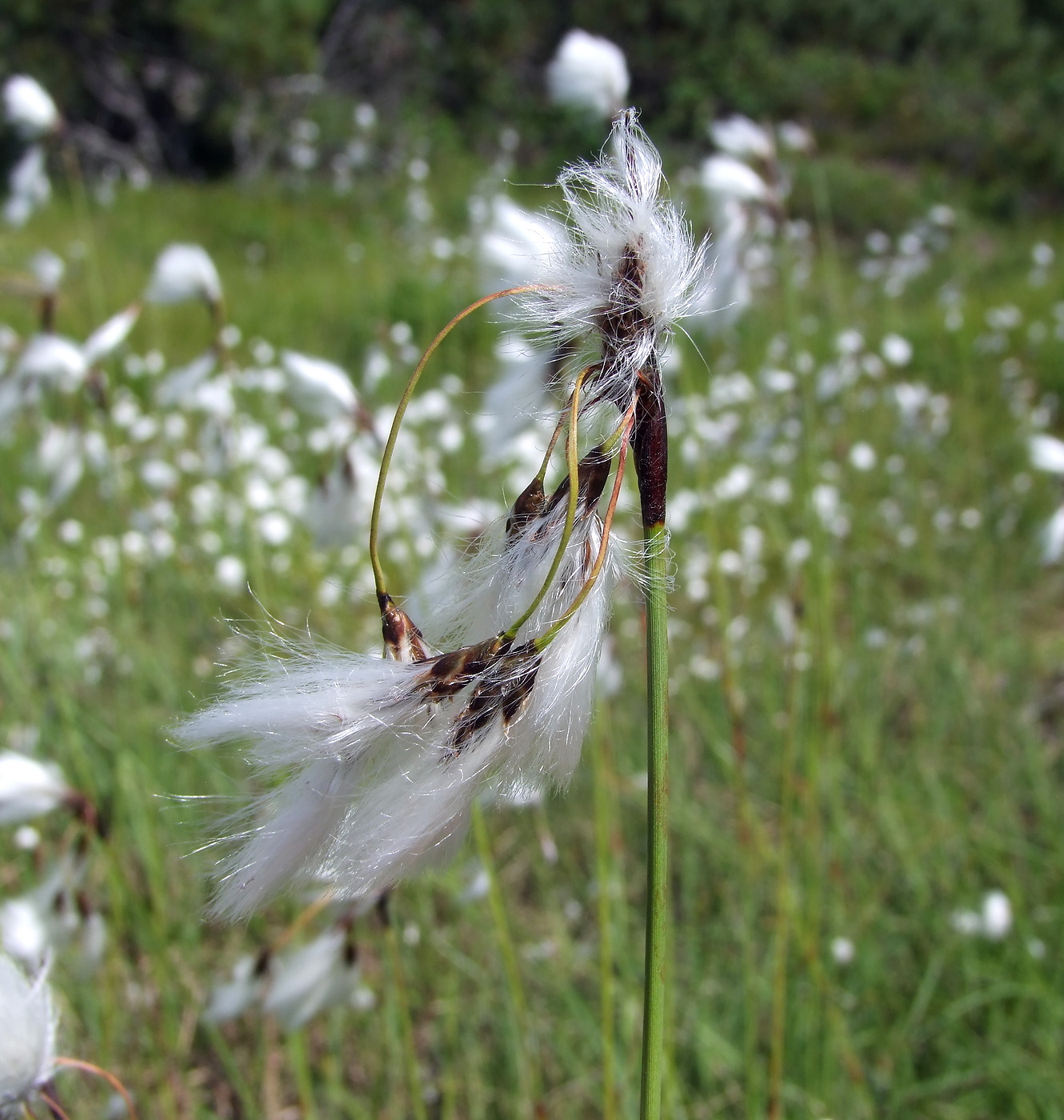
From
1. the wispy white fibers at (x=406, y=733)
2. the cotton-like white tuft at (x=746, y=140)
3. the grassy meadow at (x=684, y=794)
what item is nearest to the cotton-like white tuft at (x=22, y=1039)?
the grassy meadow at (x=684, y=794)

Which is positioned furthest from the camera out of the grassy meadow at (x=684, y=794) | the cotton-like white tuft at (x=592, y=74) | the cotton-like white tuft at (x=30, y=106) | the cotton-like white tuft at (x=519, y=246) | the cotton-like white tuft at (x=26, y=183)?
the cotton-like white tuft at (x=26, y=183)

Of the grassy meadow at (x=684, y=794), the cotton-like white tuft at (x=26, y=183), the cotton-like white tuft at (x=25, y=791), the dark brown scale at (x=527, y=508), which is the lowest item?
the grassy meadow at (x=684, y=794)

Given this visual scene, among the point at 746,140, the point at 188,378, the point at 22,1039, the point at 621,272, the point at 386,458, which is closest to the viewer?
the point at 386,458

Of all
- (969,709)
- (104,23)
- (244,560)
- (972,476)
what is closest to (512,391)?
(969,709)

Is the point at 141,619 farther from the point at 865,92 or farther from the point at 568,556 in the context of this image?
the point at 865,92

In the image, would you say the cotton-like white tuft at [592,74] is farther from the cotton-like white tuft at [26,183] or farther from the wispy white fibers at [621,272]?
the cotton-like white tuft at [26,183]

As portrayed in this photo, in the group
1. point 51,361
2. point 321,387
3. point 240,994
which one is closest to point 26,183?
point 51,361

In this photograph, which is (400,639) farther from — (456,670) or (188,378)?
(188,378)
